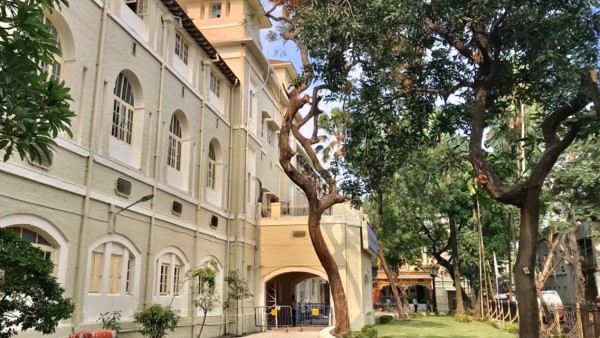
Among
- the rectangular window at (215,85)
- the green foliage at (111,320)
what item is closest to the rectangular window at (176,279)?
the green foliage at (111,320)

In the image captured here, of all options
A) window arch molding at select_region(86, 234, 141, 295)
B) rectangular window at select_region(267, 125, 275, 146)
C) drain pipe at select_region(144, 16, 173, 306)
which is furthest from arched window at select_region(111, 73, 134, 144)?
rectangular window at select_region(267, 125, 275, 146)

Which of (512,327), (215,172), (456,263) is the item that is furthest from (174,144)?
(456,263)

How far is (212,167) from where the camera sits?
1898 centimetres

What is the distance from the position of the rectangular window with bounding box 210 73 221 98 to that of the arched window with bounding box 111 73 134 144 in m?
5.49

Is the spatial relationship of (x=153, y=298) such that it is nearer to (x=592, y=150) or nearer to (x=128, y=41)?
(x=128, y=41)

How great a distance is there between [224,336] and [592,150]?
13.0m

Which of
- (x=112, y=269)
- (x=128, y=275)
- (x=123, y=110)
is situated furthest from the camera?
(x=123, y=110)

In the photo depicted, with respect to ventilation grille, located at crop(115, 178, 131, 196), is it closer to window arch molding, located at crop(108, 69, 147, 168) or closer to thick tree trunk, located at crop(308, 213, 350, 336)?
window arch molding, located at crop(108, 69, 147, 168)

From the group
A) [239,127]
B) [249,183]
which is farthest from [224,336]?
[239,127]

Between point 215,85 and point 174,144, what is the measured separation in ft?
13.5

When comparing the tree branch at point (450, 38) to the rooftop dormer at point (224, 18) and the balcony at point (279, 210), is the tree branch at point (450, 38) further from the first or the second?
the balcony at point (279, 210)

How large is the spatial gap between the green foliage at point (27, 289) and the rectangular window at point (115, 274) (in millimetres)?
6224

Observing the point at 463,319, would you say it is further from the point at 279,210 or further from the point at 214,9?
the point at 214,9

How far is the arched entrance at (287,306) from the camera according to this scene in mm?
20812
